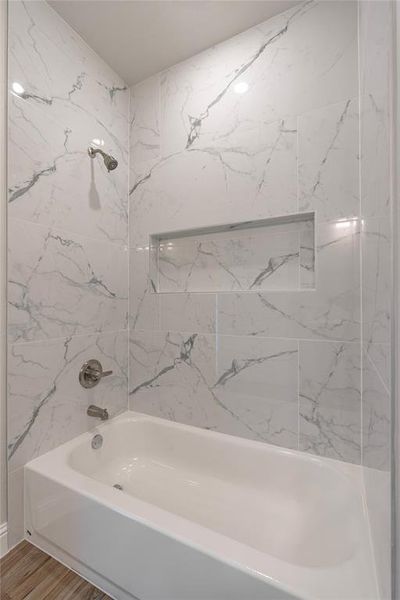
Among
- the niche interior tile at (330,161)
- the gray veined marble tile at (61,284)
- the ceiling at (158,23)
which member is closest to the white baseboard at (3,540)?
the gray veined marble tile at (61,284)

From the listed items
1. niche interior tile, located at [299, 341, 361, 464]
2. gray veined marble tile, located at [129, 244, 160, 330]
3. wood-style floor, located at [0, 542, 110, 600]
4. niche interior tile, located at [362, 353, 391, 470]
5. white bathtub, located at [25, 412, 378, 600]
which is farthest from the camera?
gray veined marble tile, located at [129, 244, 160, 330]

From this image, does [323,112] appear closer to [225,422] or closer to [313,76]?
[313,76]

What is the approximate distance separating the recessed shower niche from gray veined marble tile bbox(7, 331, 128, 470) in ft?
1.82

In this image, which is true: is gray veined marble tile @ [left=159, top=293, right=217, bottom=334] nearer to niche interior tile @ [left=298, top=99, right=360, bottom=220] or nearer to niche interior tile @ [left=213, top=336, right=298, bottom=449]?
niche interior tile @ [left=213, top=336, right=298, bottom=449]

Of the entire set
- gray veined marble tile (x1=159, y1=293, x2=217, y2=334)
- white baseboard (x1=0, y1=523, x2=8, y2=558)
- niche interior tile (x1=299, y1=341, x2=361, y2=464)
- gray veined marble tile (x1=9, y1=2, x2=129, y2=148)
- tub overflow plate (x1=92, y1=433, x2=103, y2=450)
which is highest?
gray veined marble tile (x1=9, y1=2, x2=129, y2=148)

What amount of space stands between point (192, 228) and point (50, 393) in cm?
111

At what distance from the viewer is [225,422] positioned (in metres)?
1.48

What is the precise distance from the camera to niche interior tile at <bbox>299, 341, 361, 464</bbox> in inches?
47.0

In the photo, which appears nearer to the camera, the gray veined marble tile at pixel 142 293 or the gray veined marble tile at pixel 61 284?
the gray veined marble tile at pixel 61 284

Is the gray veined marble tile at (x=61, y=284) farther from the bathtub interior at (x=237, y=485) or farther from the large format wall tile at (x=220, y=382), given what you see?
the bathtub interior at (x=237, y=485)

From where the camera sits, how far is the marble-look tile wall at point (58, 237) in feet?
3.79

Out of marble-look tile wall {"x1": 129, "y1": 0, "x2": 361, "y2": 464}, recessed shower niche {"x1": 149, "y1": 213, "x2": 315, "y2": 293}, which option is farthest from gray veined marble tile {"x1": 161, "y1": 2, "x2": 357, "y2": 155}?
recessed shower niche {"x1": 149, "y1": 213, "x2": 315, "y2": 293}

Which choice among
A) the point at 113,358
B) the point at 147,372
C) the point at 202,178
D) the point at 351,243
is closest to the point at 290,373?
the point at 351,243

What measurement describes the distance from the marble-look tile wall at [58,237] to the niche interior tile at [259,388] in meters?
0.69
